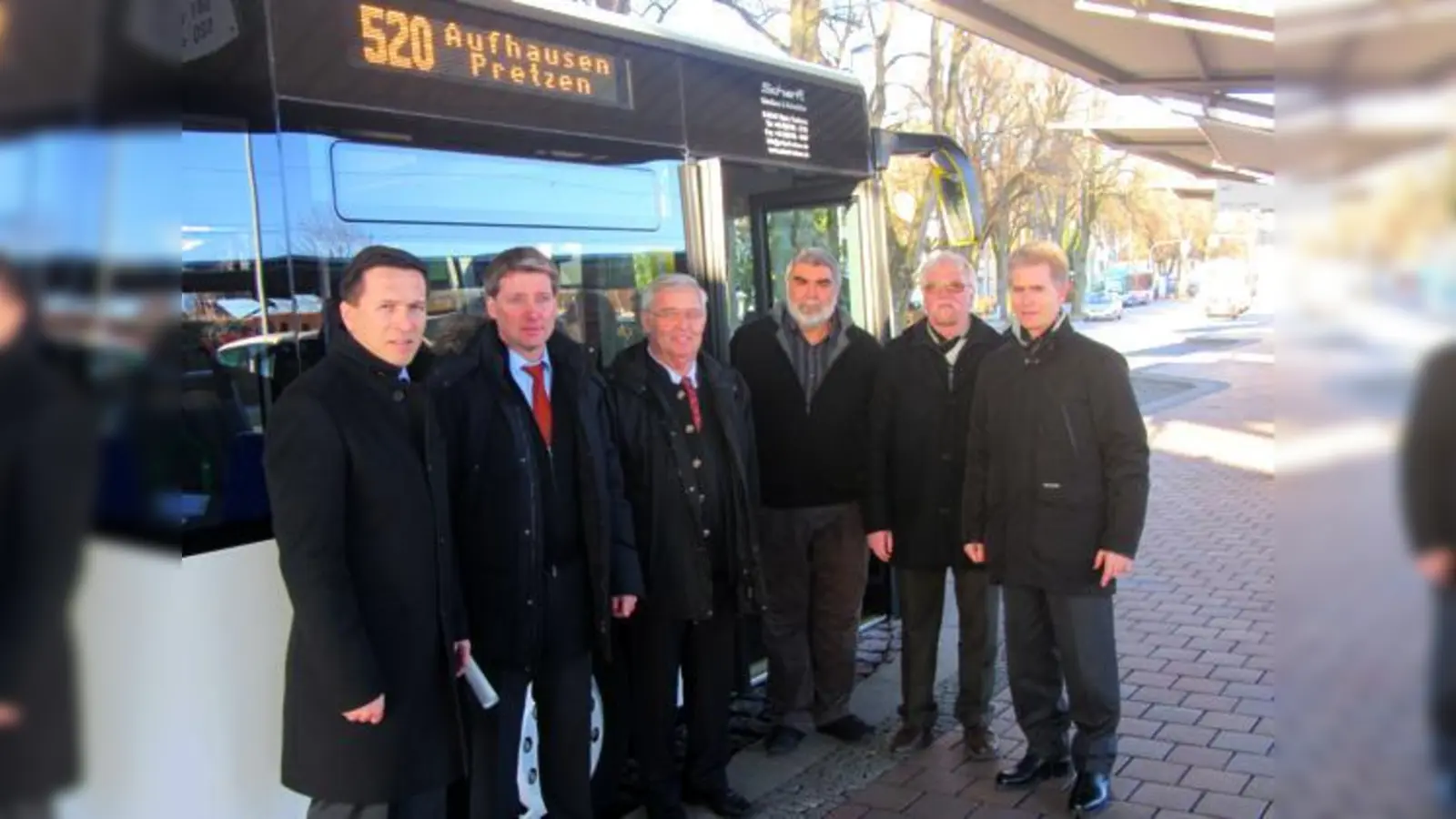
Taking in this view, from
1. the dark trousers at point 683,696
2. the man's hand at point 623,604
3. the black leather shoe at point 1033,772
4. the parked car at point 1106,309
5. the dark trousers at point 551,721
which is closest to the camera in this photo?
the dark trousers at point 551,721

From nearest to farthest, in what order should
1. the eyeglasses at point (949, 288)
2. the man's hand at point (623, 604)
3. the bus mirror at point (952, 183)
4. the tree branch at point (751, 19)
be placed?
1. the man's hand at point (623, 604)
2. the eyeglasses at point (949, 288)
3. the bus mirror at point (952, 183)
4. the tree branch at point (751, 19)

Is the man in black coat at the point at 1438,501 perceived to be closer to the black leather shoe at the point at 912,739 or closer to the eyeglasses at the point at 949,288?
the eyeglasses at the point at 949,288

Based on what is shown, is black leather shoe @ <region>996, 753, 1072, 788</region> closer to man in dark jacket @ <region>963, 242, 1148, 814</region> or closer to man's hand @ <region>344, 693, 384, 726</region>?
man in dark jacket @ <region>963, 242, 1148, 814</region>

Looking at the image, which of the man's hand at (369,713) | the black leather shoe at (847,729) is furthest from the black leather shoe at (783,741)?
the man's hand at (369,713)

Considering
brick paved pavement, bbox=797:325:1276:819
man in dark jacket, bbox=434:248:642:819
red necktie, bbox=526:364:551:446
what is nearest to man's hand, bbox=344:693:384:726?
man in dark jacket, bbox=434:248:642:819

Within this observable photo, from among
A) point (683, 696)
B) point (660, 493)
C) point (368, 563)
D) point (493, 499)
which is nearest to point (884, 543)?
point (683, 696)

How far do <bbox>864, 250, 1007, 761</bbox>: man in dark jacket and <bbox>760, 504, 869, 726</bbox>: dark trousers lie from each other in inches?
8.0

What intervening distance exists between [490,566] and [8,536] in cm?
290

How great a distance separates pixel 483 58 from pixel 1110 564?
281cm

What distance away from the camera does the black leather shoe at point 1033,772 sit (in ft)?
14.4

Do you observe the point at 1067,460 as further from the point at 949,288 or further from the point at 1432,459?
the point at 1432,459

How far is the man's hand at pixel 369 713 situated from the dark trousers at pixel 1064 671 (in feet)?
8.24

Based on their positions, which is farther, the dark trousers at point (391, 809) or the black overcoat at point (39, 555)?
the dark trousers at point (391, 809)

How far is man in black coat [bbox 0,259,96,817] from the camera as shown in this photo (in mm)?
593
